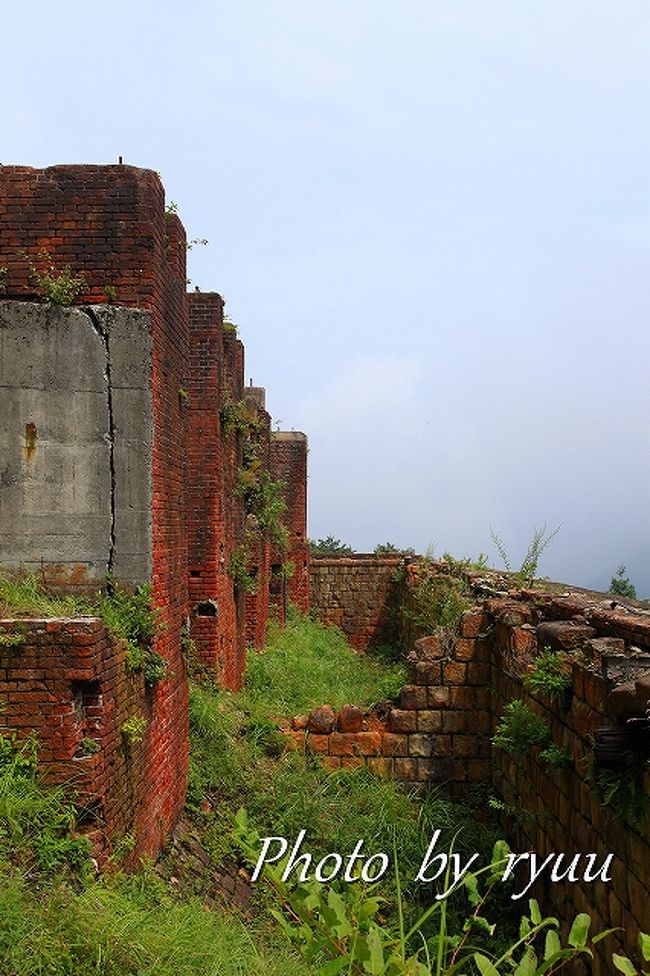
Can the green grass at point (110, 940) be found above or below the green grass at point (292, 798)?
above

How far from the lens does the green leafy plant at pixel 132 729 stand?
18.8 feet

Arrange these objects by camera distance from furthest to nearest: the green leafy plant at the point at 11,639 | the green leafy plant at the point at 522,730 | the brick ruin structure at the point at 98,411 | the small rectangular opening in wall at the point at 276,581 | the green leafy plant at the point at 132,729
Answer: the small rectangular opening in wall at the point at 276,581 → the brick ruin structure at the point at 98,411 → the green leafy plant at the point at 522,730 → the green leafy plant at the point at 132,729 → the green leafy plant at the point at 11,639

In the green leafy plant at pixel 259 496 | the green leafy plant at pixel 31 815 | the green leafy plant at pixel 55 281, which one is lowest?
the green leafy plant at pixel 31 815

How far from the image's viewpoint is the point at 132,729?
5762mm

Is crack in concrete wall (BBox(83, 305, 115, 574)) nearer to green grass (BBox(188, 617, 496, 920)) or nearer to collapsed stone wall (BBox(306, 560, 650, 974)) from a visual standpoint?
green grass (BBox(188, 617, 496, 920))

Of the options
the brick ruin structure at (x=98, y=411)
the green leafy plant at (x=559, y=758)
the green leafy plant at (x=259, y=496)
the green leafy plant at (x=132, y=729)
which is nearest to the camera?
the green leafy plant at (x=559, y=758)

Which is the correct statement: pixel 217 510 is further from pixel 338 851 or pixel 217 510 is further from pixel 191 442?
pixel 338 851

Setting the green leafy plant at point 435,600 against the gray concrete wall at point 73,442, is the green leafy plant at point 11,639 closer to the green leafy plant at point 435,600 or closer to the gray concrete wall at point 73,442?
the gray concrete wall at point 73,442

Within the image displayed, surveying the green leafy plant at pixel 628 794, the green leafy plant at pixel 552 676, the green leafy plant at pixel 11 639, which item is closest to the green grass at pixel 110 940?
the green leafy plant at pixel 11 639

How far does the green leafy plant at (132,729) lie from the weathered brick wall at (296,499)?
52.2 ft

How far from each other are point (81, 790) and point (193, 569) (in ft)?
18.8

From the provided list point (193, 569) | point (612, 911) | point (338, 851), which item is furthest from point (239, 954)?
point (193, 569)

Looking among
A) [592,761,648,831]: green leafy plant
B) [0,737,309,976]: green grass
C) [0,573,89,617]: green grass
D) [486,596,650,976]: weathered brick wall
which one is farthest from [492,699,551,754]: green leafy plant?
[0,573,89,617]: green grass

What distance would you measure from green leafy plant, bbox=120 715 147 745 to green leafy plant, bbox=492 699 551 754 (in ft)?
8.36
